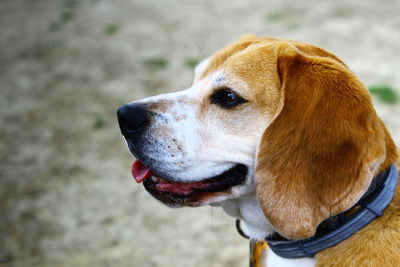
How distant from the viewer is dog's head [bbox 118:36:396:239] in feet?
6.69

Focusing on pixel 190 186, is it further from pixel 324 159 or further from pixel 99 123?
pixel 99 123

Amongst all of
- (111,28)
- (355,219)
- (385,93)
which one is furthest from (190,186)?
(111,28)

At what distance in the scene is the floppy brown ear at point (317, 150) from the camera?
2014mm

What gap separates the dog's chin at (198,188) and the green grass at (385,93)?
4081mm

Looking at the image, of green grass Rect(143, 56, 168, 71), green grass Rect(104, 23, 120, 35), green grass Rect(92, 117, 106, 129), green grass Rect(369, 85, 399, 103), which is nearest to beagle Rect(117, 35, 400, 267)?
green grass Rect(92, 117, 106, 129)

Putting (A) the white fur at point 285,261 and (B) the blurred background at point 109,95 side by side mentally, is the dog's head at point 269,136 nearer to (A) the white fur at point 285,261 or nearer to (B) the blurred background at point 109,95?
(A) the white fur at point 285,261

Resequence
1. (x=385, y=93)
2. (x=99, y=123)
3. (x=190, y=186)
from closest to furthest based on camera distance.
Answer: (x=190, y=186) → (x=385, y=93) → (x=99, y=123)

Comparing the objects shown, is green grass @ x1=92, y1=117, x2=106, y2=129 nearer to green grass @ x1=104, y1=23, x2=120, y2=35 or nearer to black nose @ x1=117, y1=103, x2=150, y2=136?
green grass @ x1=104, y1=23, x2=120, y2=35

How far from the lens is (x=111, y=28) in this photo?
29.0 feet

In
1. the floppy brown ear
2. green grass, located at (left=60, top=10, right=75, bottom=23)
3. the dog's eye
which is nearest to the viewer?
the floppy brown ear

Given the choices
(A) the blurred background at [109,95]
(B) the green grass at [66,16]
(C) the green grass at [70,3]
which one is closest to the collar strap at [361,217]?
(A) the blurred background at [109,95]

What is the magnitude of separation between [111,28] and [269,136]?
7.34 meters

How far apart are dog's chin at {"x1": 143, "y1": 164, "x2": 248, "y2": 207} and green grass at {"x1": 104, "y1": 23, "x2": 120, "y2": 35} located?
22.1 feet

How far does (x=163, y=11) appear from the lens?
9.54 metres
